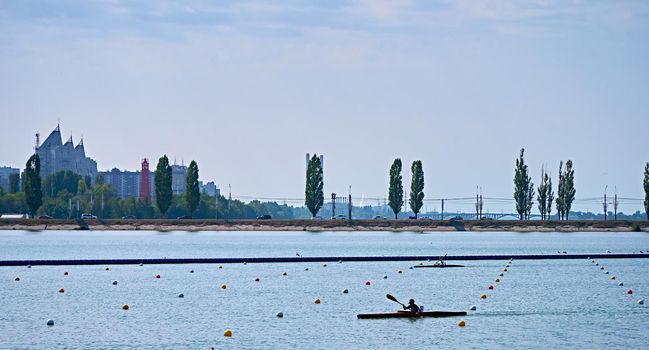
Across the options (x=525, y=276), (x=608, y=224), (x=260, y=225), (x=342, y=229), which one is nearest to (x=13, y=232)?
(x=260, y=225)

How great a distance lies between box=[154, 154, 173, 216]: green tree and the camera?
6939 inches

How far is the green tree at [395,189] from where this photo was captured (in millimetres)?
182000

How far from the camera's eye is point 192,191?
176m

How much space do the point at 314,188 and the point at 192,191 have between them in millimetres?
18522

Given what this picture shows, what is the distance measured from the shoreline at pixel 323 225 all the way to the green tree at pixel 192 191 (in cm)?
501

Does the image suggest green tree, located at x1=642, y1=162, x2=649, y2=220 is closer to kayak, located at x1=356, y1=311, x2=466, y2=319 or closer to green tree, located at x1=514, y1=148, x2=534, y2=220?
green tree, located at x1=514, y1=148, x2=534, y2=220

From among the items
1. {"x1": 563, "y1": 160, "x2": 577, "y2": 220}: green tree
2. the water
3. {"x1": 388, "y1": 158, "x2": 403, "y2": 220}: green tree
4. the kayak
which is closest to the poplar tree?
{"x1": 563, "y1": 160, "x2": 577, "y2": 220}: green tree

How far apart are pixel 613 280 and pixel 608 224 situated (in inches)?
4618

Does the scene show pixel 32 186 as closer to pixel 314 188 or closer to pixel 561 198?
pixel 314 188

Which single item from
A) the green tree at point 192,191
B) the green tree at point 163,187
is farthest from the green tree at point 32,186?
the green tree at point 192,191

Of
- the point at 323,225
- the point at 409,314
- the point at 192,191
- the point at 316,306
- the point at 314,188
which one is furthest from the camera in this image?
the point at 323,225

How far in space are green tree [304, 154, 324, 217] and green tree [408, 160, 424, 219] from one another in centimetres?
1454

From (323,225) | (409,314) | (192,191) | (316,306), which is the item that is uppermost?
(192,191)

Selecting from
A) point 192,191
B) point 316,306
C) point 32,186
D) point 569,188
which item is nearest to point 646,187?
point 569,188
